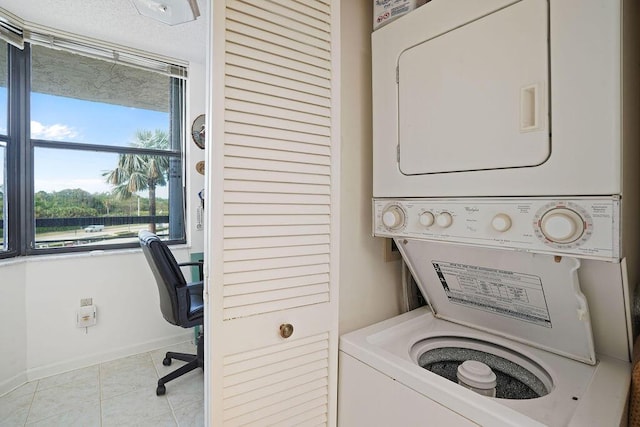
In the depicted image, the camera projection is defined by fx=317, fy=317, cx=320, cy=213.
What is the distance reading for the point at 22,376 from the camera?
2254mm

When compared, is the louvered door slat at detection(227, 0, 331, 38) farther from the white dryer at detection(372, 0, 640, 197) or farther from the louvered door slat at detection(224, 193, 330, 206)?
the louvered door slat at detection(224, 193, 330, 206)

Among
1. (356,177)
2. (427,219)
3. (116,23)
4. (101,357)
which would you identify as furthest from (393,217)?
(101,357)

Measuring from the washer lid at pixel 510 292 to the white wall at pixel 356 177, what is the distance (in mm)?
183

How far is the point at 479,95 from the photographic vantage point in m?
0.91

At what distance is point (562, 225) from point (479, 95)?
0.42 m

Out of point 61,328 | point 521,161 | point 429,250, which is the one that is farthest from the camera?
point 61,328

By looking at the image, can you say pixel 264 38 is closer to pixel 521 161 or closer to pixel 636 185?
pixel 521 161

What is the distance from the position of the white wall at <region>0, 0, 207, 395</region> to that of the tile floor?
159 mm

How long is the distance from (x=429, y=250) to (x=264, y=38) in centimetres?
92

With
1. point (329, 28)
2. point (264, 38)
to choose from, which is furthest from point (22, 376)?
point (329, 28)

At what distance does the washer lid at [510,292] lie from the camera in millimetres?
925

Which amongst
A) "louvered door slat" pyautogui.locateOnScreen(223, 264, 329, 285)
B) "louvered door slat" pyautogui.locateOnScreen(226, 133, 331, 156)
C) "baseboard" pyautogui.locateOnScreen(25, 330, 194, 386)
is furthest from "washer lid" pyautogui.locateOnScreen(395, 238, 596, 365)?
"baseboard" pyautogui.locateOnScreen(25, 330, 194, 386)

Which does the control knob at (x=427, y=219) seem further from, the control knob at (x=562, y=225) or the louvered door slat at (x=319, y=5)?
the louvered door slat at (x=319, y=5)

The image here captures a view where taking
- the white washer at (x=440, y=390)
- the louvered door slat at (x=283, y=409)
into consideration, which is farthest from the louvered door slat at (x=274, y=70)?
the louvered door slat at (x=283, y=409)
